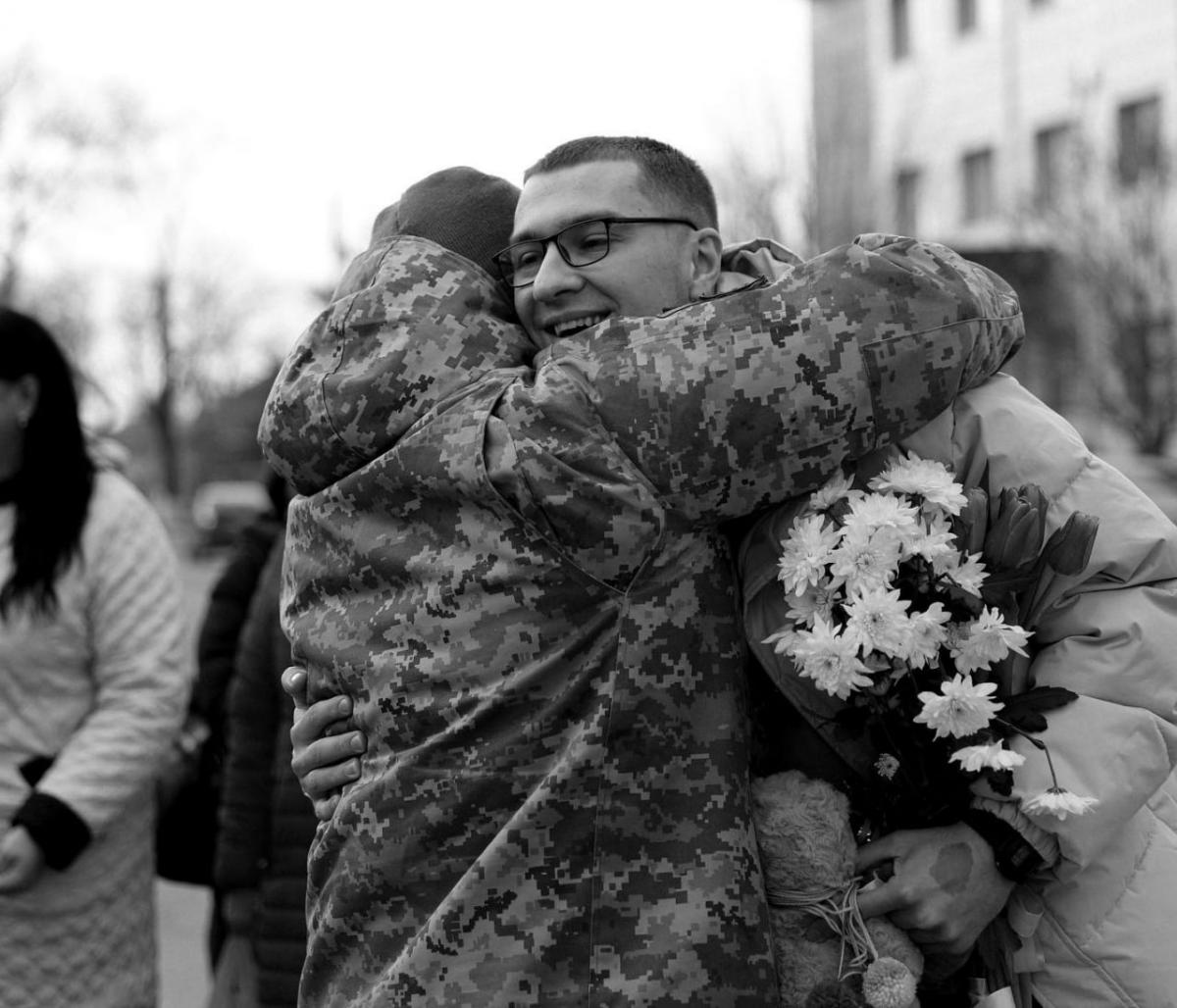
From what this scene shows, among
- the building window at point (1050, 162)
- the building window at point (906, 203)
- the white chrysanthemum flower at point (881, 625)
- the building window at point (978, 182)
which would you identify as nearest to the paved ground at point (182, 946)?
the white chrysanthemum flower at point (881, 625)

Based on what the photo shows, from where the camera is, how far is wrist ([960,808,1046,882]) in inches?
89.3

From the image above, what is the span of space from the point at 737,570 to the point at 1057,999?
840mm

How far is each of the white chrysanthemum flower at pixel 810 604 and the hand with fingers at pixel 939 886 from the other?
0.38m

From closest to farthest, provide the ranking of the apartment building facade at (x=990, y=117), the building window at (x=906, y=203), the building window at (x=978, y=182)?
the apartment building facade at (x=990, y=117)
the building window at (x=906, y=203)
the building window at (x=978, y=182)

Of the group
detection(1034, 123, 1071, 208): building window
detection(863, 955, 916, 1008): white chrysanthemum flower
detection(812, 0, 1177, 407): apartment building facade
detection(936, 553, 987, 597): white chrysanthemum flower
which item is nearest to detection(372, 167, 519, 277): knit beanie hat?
detection(936, 553, 987, 597): white chrysanthemum flower

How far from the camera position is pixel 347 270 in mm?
2699

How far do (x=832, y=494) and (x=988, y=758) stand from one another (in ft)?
1.53

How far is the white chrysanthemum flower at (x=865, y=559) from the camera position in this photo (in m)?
2.25

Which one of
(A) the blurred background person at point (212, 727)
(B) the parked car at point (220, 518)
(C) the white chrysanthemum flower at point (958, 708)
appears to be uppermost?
(C) the white chrysanthemum flower at point (958, 708)

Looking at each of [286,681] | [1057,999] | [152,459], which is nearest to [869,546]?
[1057,999]

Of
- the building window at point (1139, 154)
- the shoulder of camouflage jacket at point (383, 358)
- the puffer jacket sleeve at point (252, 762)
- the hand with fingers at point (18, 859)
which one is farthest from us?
the building window at point (1139, 154)

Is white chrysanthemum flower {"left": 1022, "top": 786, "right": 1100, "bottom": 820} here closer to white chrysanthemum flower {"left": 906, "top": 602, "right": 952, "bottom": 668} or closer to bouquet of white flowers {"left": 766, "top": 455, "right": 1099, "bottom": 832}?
bouquet of white flowers {"left": 766, "top": 455, "right": 1099, "bottom": 832}

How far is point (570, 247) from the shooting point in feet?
8.74

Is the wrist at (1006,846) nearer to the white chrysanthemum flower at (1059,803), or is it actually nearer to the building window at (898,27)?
the white chrysanthemum flower at (1059,803)
